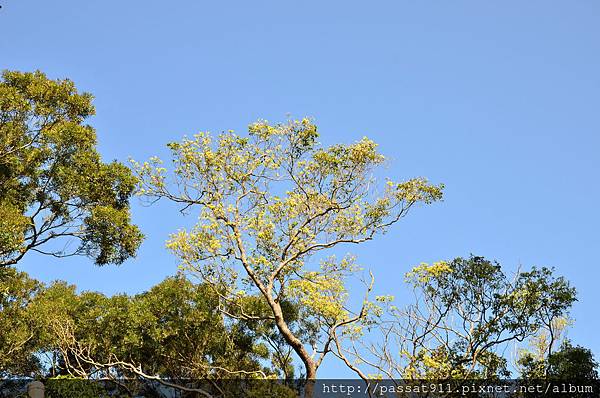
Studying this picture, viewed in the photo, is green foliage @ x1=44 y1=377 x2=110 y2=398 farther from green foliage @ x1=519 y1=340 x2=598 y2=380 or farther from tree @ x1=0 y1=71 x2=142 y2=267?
green foliage @ x1=519 y1=340 x2=598 y2=380

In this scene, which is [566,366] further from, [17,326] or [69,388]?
[17,326]

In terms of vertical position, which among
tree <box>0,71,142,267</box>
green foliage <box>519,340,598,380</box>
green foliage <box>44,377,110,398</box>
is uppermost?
tree <box>0,71,142,267</box>

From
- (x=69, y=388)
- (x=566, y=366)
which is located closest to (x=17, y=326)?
(x=69, y=388)

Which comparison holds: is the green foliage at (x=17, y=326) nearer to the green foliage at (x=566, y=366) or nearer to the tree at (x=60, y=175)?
the tree at (x=60, y=175)

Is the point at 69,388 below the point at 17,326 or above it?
below

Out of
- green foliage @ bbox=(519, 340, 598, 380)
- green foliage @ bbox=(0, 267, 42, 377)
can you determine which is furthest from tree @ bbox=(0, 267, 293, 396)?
green foliage @ bbox=(519, 340, 598, 380)

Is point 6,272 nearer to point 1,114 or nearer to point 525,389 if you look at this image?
point 1,114

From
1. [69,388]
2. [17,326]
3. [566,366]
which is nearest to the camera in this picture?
[566,366]

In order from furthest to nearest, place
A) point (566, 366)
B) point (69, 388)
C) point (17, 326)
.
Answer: point (17, 326)
point (69, 388)
point (566, 366)

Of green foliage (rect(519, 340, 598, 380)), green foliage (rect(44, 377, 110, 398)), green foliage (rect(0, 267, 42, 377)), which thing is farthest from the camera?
green foliage (rect(0, 267, 42, 377))

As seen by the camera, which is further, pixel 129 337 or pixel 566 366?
pixel 129 337

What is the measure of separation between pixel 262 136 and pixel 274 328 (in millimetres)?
5727

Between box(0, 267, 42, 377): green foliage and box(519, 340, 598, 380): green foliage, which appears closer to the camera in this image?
box(519, 340, 598, 380): green foliage

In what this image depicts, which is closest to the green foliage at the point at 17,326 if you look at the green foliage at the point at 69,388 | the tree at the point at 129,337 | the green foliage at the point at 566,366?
the tree at the point at 129,337
